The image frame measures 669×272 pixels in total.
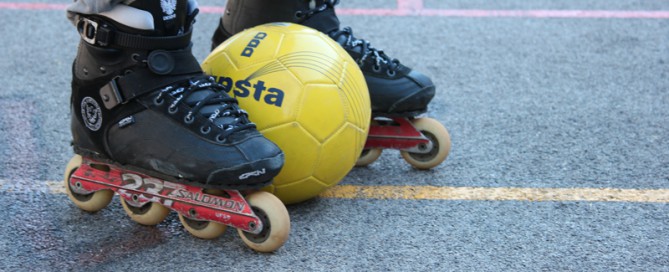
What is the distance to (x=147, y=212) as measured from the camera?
2.97m

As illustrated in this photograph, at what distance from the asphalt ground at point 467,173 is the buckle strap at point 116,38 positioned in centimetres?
62

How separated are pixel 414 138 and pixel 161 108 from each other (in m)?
1.11

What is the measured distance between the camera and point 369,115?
329 centimetres

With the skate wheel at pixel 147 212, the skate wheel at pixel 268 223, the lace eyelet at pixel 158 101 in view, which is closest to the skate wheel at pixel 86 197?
the skate wheel at pixel 147 212

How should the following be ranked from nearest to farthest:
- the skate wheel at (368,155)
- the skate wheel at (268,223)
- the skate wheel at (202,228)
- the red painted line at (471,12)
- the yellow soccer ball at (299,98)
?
1. the skate wheel at (268,223)
2. the skate wheel at (202,228)
3. the yellow soccer ball at (299,98)
4. the skate wheel at (368,155)
5. the red painted line at (471,12)

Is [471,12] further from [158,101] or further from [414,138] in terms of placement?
[158,101]

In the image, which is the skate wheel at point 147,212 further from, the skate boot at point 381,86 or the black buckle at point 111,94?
the skate boot at point 381,86

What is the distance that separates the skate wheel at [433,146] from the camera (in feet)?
11.7

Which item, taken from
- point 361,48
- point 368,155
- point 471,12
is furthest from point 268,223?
point 471,12

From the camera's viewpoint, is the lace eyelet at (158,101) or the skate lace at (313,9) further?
the skate lace at (313,9)

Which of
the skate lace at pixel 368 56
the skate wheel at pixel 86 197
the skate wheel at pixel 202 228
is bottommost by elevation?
the skate wheel at pixel 86 197

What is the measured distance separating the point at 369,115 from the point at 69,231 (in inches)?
44.2

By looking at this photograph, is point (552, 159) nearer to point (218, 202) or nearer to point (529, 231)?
point (529, 231)

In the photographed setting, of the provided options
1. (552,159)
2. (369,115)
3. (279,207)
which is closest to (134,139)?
(279,207)
